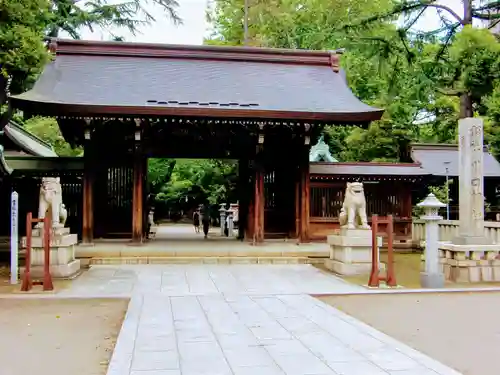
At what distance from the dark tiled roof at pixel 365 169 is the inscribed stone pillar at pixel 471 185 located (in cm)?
547

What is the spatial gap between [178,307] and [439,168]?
13.2 metres

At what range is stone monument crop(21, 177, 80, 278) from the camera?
991 centimetres

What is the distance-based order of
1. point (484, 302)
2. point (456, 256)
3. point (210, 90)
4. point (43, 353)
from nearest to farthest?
point (43, 353) < point (484, 302) < point (456, 256) < point (210, 90)

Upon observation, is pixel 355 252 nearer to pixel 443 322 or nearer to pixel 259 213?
pixel 259 213

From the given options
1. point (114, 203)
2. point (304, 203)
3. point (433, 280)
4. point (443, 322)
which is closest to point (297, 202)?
point (304, 203)

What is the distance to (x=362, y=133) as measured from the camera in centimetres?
2264

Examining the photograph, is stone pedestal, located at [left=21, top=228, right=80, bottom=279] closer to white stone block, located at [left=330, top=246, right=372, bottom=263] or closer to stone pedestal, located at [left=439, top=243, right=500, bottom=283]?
white stone block, located at [left=330, top=246, right=372, bottom=263]

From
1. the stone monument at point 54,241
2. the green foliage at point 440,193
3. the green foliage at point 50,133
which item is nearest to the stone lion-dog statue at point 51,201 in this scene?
the stone monument at point 54,241

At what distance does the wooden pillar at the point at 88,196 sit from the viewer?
13.8 metres

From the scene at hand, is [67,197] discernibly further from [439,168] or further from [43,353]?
[439,168]

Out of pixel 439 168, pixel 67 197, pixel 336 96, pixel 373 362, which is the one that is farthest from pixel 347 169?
pixel 373 362

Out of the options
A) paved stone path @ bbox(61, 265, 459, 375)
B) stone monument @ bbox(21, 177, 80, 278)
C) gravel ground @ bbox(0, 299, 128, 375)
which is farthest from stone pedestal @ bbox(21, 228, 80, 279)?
gravel ground @ bbox(0, 299, 128, 375)

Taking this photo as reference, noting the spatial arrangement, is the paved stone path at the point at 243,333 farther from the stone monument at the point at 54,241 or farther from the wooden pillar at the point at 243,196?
the wooden pillar at the point at 243,196

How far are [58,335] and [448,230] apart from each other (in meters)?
11.4
